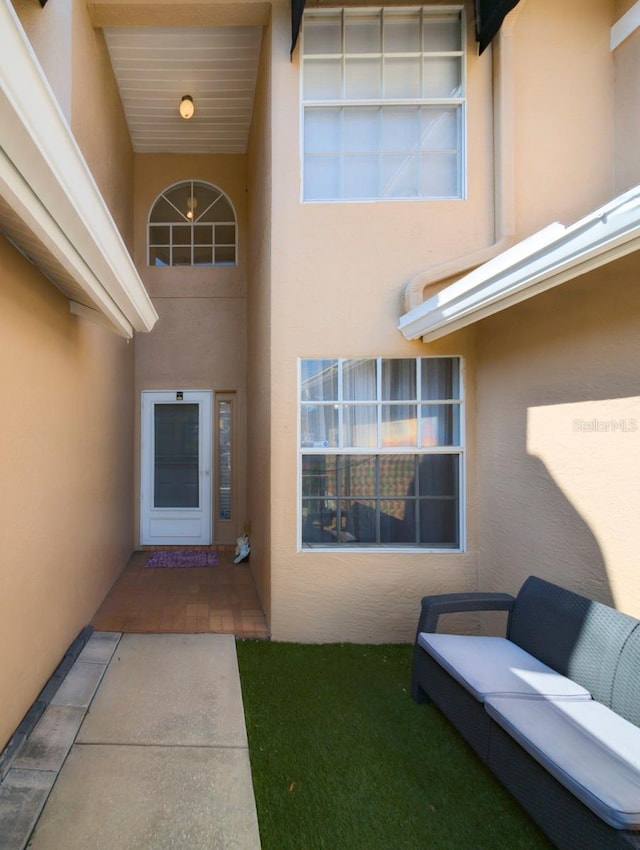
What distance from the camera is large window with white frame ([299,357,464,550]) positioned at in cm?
427

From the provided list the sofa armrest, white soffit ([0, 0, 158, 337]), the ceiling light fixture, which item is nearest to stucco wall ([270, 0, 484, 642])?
the sofa armrest

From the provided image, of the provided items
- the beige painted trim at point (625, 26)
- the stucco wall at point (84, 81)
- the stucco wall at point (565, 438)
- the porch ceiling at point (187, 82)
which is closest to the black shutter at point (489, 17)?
the beige painted trim at point (625, 26)

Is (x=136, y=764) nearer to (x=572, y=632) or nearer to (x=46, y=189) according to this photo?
(x=572, y=632)

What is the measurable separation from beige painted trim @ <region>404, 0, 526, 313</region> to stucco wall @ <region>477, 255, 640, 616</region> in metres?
0.63

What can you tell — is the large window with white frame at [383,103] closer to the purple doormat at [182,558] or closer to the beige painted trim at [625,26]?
the beige painted trim at [625,26]

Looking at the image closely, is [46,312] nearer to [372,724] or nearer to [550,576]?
[372,724]

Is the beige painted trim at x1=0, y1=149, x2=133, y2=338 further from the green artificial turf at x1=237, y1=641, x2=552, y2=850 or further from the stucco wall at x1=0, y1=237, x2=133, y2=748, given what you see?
the green artificial turf at x1=237, y1=641, x2=552, y2=850

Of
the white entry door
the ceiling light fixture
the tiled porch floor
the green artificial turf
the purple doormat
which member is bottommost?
the green artificial turf

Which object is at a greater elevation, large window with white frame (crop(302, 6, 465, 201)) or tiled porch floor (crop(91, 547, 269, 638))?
large window with white frame (crop(302, 6, 465, 201))

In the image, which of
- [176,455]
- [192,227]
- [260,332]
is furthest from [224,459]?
[192,227]

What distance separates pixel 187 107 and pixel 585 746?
7138mm

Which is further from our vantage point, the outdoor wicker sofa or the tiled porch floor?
the tiled porch floor

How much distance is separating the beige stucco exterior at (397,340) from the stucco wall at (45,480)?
3 centimetres

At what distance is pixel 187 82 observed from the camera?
556cm
